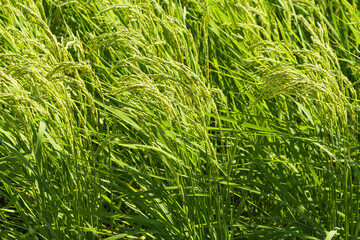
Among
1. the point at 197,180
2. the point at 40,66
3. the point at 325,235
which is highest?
the point at 40,66

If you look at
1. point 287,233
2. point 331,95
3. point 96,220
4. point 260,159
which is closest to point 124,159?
point 96,220

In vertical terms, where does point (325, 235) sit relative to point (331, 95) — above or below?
below

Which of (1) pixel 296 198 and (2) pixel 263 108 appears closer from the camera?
(1) pixel 296 198

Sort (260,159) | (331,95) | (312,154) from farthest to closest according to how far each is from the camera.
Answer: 1. (312,154)
2. (260,159)
3. (331,95)

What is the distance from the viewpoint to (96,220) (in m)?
1.91

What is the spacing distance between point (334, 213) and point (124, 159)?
98 centimetres

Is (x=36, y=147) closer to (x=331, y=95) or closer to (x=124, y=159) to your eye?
(x=124, y=159)

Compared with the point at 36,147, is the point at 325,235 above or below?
below

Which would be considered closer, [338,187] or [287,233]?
[287,233]

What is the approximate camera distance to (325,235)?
1820mm

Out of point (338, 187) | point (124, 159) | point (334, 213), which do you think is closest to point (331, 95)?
point (334, 213)

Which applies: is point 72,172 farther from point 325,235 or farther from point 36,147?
point 325,235

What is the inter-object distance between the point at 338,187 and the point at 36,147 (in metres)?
1.21

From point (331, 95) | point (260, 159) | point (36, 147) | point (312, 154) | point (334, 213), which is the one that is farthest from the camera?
point (312, 154)
